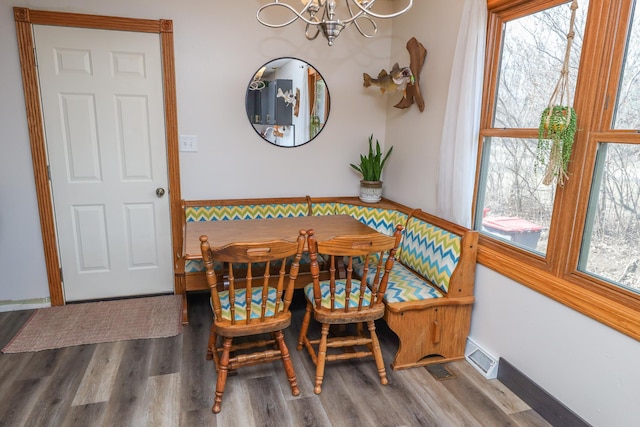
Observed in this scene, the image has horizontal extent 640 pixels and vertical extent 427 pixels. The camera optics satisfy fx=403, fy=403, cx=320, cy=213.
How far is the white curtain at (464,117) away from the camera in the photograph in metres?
2.25

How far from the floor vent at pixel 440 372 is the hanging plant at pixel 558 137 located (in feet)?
3.85

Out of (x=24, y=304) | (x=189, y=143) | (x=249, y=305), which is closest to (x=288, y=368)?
(x=249, y=305)

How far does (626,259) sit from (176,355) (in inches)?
93.1

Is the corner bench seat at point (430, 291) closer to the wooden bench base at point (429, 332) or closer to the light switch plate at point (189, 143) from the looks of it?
the wooden bench base at point (429, 332)

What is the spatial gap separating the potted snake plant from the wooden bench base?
A: 127 cm

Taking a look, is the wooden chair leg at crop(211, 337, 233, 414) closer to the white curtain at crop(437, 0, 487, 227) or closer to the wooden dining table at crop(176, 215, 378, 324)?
the wooden dining table at crop(176, 215, 378, 324)

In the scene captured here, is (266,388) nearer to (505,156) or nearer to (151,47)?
(505,156)

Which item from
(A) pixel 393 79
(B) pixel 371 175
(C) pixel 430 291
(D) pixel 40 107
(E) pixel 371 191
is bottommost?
(C) pixel 430 291

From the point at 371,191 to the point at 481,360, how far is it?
60.0 inches

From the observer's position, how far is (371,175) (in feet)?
11.0

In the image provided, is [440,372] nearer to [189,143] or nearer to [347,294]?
[347,294]

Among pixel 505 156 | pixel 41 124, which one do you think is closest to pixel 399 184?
pixel 505 156

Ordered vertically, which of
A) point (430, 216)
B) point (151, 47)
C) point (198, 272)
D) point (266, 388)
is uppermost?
point (151, 47)

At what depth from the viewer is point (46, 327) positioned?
2.73 meters
